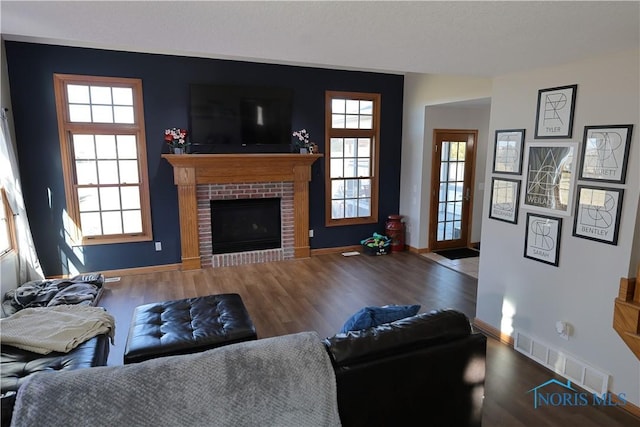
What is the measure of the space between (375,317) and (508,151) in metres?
2.06

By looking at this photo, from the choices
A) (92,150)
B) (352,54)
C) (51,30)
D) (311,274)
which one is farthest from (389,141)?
(51,30)

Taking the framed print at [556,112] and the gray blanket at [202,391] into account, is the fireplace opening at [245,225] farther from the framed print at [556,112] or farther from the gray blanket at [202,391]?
the gray blanket at [202,391]

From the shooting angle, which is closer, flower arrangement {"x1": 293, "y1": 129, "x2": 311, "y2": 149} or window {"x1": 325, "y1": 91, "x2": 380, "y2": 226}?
flower arrangement {"x1": 293, "y1": 129, "x2": 311, "y2": 149}

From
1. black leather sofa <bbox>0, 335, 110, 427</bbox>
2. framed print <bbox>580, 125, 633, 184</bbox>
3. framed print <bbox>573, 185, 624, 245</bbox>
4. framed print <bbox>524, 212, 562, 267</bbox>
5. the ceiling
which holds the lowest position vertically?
black leather sofa <bbox>0, 335, 110, 427</bbox>

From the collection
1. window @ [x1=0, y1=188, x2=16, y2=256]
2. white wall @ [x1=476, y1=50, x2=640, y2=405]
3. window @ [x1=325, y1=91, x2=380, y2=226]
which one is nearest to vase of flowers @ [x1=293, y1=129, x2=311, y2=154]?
window @ [x1=325, y1=91, x2=380, y2=226]

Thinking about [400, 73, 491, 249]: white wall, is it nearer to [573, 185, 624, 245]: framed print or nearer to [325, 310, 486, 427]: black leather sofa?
[573, 185, 624, 245]: framed print

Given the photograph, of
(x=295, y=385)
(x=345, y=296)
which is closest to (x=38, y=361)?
(x=295, y=385)

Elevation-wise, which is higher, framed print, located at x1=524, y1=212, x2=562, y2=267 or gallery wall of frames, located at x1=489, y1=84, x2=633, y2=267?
gallery wall of frames, located at x1=489, y1=84, x2=633, y2=267

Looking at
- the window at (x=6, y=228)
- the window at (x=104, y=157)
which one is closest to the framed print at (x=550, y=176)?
the window at (x=104, y=157)

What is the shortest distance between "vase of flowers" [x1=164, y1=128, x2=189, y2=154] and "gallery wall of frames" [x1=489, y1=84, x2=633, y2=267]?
147 inches

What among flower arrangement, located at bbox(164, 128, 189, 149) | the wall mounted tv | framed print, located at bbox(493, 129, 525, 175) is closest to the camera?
framed print, located at bbox(493, 129, 525, 175)

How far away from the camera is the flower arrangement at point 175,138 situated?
16.5ft

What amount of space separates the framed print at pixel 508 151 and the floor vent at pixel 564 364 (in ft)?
4.58

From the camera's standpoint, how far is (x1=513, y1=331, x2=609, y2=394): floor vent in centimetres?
272
